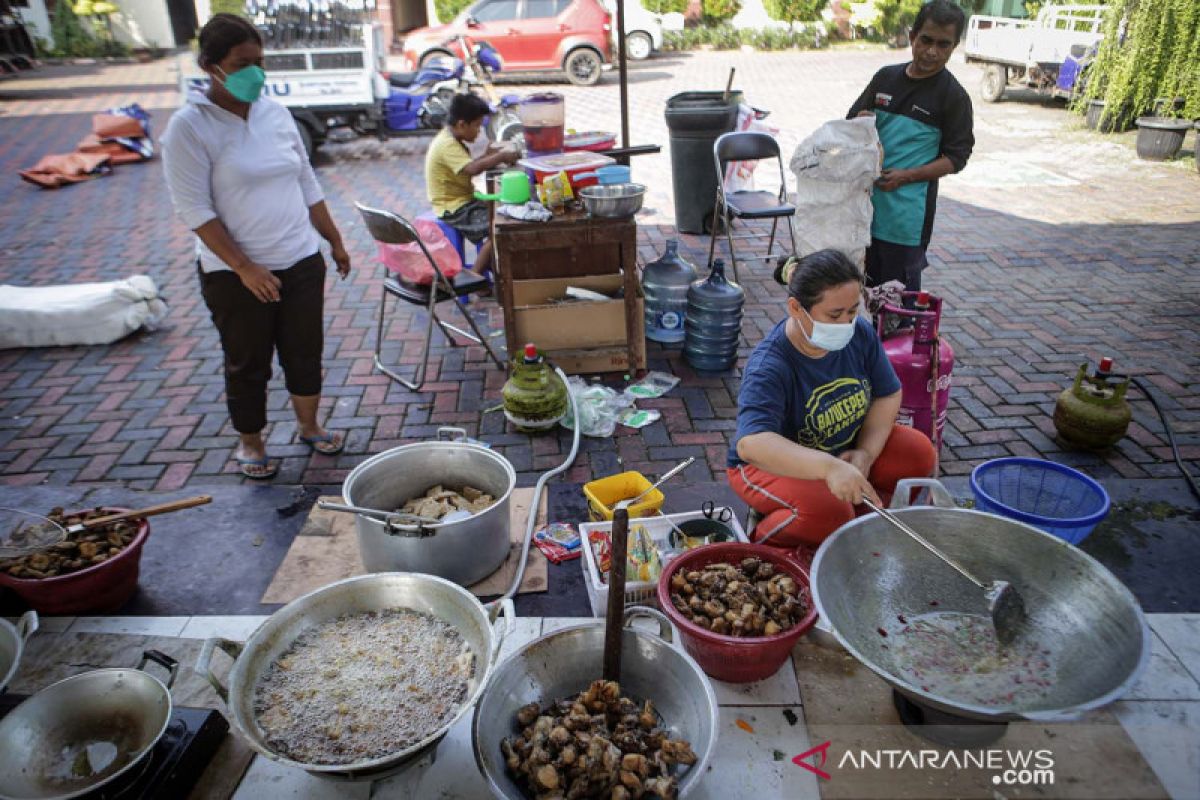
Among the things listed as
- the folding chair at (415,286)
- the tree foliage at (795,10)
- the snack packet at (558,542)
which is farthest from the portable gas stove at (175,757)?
→ the tree foliage at (795,10)

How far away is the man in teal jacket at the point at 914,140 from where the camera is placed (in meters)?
3.92

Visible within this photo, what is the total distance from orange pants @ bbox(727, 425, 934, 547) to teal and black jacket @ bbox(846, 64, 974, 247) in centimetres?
159

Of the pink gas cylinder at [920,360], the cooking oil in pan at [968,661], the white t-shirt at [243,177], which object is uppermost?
the white t-shirt at [243,177]

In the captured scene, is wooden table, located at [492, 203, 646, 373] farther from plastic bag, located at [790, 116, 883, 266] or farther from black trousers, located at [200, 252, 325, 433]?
black trousers, located at [200, 252, 325, 433]

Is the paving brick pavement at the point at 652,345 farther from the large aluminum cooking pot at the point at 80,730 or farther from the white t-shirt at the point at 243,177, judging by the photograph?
the large aluminum cooking pot at the point at 80,730

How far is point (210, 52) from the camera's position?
299cm

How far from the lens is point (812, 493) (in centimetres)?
273

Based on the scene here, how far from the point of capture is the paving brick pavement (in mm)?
4035

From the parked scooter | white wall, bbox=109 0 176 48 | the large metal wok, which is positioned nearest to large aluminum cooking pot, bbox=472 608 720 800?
the large metal wok

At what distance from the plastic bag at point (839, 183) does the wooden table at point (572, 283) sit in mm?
1000

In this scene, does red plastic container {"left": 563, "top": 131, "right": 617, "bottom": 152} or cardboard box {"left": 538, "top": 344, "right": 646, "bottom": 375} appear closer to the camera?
cardboard box {"left": 538, "top": 344, "right": 646, "bottom": 375}

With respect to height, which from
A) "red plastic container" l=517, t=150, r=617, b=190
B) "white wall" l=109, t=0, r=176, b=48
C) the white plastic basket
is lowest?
the white plastic basket

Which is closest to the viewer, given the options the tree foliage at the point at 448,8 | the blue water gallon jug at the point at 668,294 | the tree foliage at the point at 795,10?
the blue water gallon jug at the point at 668,294

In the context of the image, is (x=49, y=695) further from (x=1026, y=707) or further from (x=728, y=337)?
(x=728, y=337)
